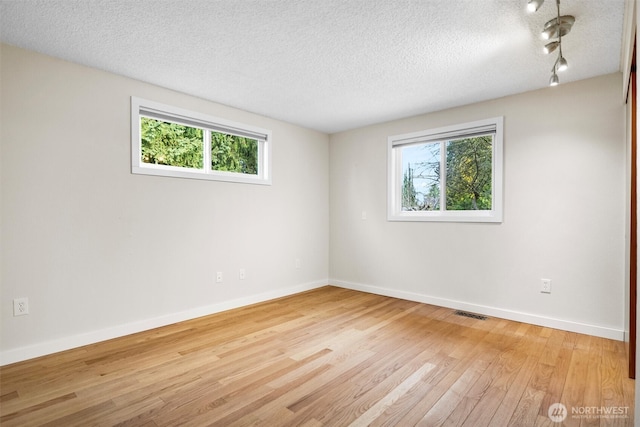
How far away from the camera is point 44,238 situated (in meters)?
2.58

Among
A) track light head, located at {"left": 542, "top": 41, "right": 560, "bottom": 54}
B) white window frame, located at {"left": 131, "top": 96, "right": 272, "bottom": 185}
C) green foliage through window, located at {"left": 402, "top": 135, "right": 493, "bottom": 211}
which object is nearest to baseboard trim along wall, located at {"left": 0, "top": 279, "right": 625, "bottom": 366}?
green foliage through window, located at {"left": 402, "top": 135, "right": 493, "bottom": 211}

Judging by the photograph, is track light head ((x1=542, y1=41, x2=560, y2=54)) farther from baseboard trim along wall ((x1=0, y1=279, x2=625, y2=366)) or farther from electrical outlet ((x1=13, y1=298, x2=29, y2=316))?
electrical outlet ((x1=13, y1=298, x2=29, y2=316))

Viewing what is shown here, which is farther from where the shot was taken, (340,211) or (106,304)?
(340,211)

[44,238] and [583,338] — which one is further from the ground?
[44,238]

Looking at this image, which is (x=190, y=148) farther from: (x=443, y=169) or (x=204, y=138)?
(x=443, y=169)

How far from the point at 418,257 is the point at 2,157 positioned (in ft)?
13.2

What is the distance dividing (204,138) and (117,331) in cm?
207

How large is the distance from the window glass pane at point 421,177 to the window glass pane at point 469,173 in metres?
0.17

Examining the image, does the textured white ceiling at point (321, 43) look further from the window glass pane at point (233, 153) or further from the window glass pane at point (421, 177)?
the window glass pane at point (421, 177)

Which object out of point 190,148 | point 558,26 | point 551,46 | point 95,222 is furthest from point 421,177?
point 95,222

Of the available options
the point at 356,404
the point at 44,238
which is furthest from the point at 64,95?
the point at 356,404

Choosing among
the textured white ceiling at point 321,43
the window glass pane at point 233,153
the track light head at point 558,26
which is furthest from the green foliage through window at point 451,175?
the window glass pane at point 233,153

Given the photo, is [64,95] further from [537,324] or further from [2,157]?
[537,324]

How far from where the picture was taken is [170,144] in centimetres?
341
